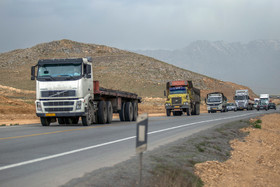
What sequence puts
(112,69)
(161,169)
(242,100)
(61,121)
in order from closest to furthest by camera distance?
(161,169), (61,121), (242,100), (112,69)

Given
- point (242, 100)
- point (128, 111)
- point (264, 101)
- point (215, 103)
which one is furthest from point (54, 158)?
point (264, 101)

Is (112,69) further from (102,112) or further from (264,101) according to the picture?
(102,112)

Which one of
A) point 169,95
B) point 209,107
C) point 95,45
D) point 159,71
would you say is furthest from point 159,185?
point 95,45

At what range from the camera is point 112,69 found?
117 meters

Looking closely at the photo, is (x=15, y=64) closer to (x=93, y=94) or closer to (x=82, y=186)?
(x=93, y=94)

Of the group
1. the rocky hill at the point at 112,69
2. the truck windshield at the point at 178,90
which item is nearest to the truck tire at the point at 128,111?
the truck windshield at the point at 178,90

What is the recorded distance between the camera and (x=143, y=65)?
12606 cm

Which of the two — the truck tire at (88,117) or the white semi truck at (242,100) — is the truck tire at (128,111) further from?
the white semi truck at (242,100)

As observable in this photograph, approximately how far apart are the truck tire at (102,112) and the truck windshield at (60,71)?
2.94 m

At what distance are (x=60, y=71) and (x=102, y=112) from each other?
3.80 meters

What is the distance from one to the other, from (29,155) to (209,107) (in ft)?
165

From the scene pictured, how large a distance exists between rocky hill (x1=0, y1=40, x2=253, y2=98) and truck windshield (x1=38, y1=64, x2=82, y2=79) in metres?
70.7

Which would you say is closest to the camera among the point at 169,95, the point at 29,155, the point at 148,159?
the point at 148,159

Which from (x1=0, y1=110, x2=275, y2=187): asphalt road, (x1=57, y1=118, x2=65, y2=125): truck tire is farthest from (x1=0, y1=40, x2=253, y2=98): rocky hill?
(x1=0, y1=110, x2=275, y2=187): asphalt road
